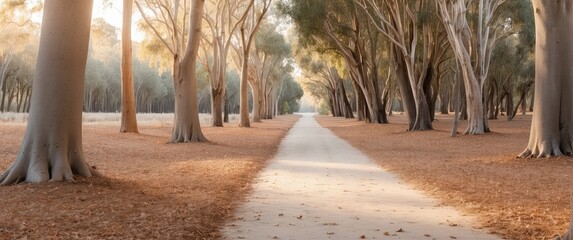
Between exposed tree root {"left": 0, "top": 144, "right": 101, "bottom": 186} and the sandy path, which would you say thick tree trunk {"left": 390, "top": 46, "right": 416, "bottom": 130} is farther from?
exposed tree root {"left": 0, "top": 144, "right": 101, "bottom": 186}

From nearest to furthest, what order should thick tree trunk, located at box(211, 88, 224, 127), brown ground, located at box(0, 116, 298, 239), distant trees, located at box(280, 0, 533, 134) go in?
1. brown ground, located at box(0, 116, 298, 239)
2. distant trees, located at box(280, 0, 533, 134)
3. thick tree trunk, located at box(211, 88, 224, 127)

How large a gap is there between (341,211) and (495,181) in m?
4.74

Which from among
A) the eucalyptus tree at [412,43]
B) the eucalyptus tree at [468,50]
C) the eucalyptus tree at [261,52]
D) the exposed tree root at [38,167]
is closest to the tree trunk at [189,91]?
the eucalyptus tree at [412,43]

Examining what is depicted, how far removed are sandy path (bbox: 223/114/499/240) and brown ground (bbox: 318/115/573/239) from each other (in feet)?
1.54

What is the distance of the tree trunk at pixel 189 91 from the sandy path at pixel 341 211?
996 cm

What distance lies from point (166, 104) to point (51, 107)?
129 metres

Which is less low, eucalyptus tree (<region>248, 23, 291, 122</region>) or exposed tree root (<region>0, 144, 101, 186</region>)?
eucalyptus tree (<region>248, 23, 291, 122</region>)

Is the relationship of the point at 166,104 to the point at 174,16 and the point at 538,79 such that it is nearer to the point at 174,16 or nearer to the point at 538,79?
the point at 174,16

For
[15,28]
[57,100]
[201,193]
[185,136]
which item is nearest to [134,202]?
[201,193]

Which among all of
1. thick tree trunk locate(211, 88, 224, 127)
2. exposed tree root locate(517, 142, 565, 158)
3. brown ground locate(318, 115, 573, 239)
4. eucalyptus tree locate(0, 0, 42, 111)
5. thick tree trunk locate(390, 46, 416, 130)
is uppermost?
eucalyptus tree locate(0, 0, 42, 111)

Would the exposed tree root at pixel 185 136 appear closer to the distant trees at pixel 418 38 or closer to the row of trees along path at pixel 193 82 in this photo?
the row of trees along path at pixel 193 82

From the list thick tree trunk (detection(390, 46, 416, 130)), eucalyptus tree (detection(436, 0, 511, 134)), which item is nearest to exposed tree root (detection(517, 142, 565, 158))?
eucalyptus tree (detection(436, 0, 511, 134))

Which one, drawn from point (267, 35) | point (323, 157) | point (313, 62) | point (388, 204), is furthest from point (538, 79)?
point (313, 62)

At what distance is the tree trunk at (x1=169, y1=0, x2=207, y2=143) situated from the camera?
21922mm
